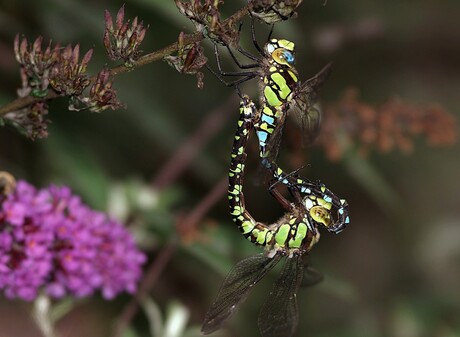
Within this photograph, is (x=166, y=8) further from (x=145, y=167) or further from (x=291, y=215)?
(x=145, y=167)

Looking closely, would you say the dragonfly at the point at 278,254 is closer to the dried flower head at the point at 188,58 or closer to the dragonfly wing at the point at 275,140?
the dragonfly wing at the point at 275,140

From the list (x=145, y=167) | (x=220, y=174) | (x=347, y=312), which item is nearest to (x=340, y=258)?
(x=347, y=312)

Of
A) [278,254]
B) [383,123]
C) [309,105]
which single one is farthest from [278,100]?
[383,123]

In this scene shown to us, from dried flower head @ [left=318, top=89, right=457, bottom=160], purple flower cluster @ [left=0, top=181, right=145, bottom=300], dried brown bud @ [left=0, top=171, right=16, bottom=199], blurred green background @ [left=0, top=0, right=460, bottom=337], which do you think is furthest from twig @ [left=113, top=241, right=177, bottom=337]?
dried brown bud @ [left=0, top=171, right=16, bottom=199]

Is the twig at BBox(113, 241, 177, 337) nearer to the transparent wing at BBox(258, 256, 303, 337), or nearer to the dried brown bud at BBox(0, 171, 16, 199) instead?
the transparent wing at BBox(258, 256, 303, 337)

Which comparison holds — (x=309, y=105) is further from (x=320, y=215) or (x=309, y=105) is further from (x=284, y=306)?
(x=284, y=306)

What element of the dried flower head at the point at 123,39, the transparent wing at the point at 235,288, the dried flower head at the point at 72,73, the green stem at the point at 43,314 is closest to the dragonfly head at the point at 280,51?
the dried flower head at the point at 123,39

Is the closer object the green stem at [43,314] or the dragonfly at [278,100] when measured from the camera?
the dragonfly at [278,100]
